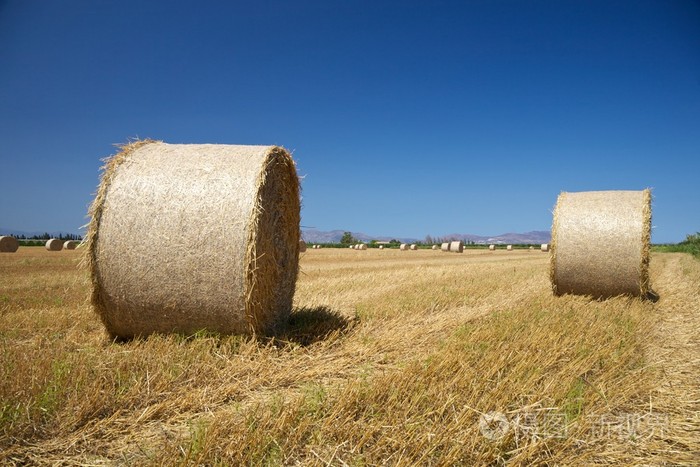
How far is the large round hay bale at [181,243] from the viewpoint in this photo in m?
5.08

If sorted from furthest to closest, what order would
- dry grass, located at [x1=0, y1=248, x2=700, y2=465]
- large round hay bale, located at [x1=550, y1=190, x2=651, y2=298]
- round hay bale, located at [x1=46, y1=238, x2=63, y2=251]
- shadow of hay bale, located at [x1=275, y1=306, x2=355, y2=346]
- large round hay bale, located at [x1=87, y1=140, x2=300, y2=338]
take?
round hay bale, located at [x1=46, y1=238, x2=63, y2=251] < large round hay bale, located at [x1=550, y1=190, x2=651, y2=298] < shadow of hay bale, located at [x1=275, y1=306, x2=355, y2=346] < large round hay bale, located at [x1=87, y1=140, x2=300, y2=338] < dry grass, located at [x1=0, y1=248, x2=700, y2=465]

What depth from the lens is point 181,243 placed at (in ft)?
16.9

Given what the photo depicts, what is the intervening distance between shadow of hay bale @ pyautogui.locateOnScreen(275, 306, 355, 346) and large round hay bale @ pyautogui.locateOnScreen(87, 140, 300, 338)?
1.47 ft

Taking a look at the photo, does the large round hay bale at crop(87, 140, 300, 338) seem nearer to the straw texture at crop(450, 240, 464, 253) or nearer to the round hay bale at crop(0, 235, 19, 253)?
the round hay bale at crop(0, 235, 19, 253)

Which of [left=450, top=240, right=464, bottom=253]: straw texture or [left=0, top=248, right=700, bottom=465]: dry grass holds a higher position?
[left=450, top=240, right=464, bottom=253]: straw texture

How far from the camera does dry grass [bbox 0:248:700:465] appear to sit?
9.15ft

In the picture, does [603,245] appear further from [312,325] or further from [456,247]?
[456,247]

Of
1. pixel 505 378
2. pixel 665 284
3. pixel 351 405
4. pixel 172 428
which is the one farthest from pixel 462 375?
pixel 665 284

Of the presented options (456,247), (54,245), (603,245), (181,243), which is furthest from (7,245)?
(456,247)

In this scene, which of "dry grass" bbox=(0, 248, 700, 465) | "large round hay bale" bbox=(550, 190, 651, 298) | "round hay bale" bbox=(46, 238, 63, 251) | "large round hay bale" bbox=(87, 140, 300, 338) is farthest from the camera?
"round hay bale" bbox=(46, 238, 63, 251)

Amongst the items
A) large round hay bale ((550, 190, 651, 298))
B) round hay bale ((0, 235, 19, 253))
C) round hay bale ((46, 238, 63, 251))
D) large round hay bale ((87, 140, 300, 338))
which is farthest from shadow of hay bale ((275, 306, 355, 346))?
round hay bale ((46, 238, 63, 251))

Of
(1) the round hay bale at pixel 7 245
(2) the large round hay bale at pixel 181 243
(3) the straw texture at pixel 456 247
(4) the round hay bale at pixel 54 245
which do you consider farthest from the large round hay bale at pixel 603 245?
(3) the straw texture at pixel 456 247

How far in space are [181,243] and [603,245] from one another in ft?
26.8

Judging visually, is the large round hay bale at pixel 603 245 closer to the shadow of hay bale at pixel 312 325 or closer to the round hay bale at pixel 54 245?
the shadow of hay bale at pixel 312 325
